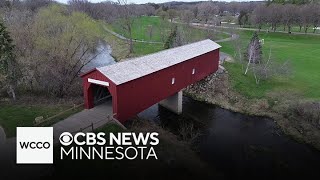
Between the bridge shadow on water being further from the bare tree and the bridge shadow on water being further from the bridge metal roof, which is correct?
the bare tree

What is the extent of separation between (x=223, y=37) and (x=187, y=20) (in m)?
9.12

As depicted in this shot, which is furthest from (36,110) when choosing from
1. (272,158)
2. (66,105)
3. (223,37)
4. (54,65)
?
(223,37)

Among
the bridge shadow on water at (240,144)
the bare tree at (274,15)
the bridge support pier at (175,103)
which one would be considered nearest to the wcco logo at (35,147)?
the bridge shadow on water at (240,144)

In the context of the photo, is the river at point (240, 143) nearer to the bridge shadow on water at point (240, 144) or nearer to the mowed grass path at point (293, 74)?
the bridge shadow on water at point (240, 144)

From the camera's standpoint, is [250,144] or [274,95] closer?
[250,144]

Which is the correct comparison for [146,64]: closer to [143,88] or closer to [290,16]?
[143,88]

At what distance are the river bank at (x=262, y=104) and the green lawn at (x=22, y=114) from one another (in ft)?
51.0

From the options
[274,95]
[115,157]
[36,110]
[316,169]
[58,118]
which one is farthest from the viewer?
[274,95]

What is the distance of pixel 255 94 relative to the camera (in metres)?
34.5

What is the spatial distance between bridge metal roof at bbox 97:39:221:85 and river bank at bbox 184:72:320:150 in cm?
473

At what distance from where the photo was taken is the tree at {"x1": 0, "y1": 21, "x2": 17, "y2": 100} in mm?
26969

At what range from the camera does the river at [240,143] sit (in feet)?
69.6

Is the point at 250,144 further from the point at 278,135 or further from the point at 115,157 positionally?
the point at 115,157

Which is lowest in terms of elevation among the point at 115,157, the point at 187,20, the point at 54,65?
the point at 115,157
